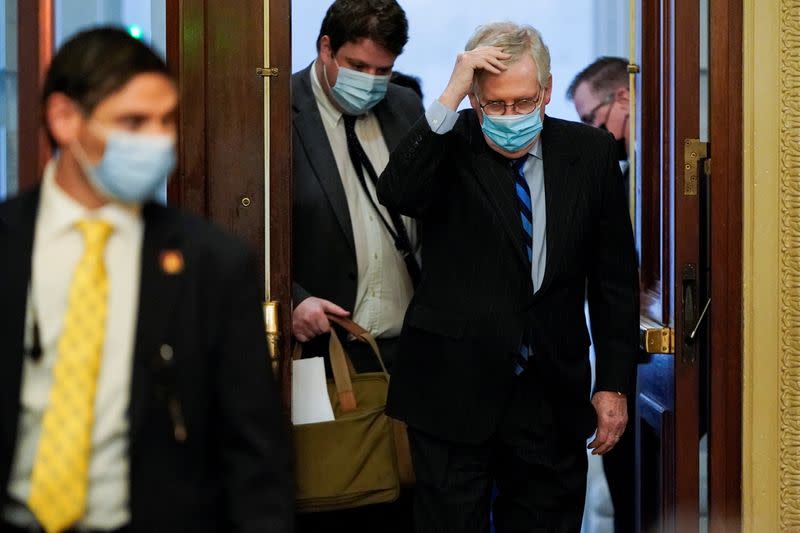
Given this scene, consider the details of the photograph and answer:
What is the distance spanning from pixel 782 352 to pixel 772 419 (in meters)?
0.18

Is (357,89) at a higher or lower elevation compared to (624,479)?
higher

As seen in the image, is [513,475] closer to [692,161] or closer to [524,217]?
[524,217]

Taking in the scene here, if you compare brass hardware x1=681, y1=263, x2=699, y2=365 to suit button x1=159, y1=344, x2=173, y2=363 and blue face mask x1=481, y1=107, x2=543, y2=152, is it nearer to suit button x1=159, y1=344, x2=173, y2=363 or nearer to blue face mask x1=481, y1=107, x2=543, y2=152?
blue face mask x1=481, y1=107, x2=543, y2=152

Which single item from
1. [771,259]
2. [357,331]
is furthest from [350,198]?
[771,259]

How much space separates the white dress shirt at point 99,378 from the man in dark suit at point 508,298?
131 centimetres

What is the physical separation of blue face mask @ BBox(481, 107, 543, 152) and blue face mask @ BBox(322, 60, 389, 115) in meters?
0.65

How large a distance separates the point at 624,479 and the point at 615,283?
146 cm

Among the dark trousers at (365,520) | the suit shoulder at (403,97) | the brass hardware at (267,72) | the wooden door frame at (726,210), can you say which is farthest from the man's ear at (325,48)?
the dark trousers at (365,520)

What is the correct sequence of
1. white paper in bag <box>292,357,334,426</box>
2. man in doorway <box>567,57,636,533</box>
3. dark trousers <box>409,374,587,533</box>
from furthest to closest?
1. man in doorway <box>567,57,636,533</box>
2. white paper in bag <box>292,357,334,426</box>
3. dark trousers <box>409,374,587,533</box>

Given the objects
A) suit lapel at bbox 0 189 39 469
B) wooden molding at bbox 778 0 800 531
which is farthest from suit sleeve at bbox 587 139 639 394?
suit lapel at bbox 0 189 39 469

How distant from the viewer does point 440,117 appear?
3.08 metres

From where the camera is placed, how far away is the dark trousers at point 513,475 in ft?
10.4

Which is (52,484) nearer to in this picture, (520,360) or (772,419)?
(520,360)

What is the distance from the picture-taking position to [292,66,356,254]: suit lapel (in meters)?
3.72
